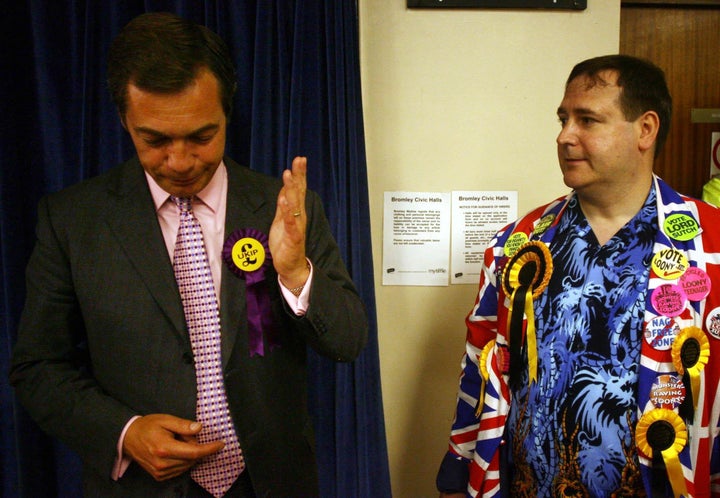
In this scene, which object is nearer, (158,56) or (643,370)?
(158,56)

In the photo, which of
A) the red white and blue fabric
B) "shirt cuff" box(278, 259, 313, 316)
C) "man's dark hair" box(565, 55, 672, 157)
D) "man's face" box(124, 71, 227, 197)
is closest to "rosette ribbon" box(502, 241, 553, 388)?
the red white and blue fabric

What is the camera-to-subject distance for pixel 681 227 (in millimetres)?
1354

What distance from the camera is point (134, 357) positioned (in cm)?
114

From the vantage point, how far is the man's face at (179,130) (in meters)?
1.11

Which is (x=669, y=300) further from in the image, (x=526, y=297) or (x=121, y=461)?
(x=121, y=461)

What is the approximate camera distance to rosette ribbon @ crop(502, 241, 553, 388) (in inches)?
56.6

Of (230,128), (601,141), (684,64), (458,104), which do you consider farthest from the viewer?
(684,64)

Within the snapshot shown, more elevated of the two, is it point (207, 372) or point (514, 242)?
point (514, 242)

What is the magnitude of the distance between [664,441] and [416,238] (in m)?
1.07

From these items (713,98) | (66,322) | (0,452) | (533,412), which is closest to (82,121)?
(66,322)

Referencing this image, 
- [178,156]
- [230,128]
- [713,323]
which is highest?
[230,128]

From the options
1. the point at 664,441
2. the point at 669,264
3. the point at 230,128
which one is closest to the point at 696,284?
the point at 669,264

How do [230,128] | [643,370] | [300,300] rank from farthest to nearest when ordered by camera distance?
[230,128]
[643,370]
[300,300]

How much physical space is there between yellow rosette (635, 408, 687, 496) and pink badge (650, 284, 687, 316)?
236 millimetres
